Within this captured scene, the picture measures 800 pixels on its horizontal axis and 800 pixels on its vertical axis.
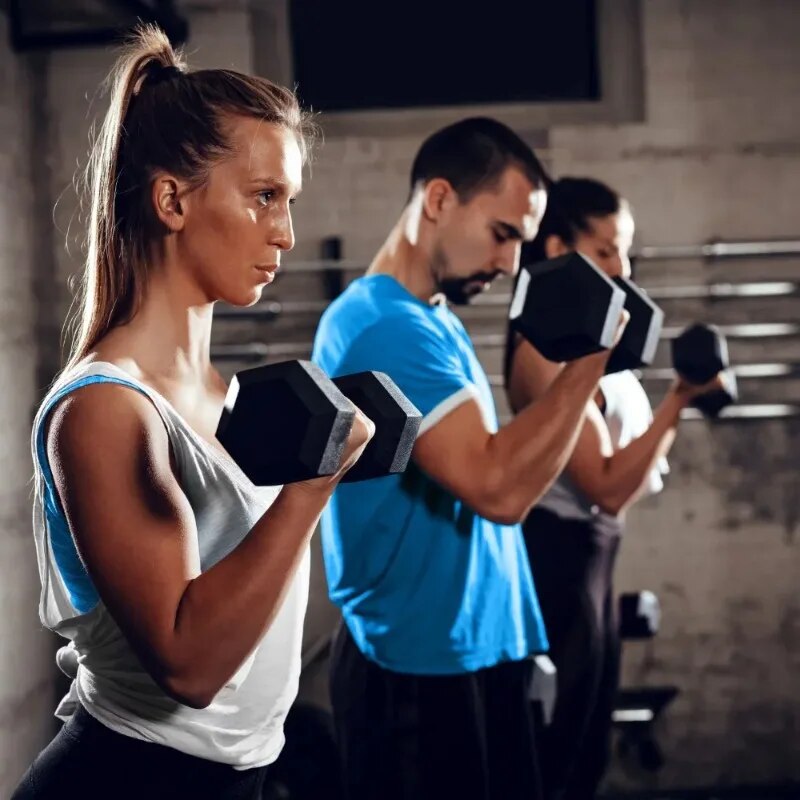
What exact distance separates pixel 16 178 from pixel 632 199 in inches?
73.5

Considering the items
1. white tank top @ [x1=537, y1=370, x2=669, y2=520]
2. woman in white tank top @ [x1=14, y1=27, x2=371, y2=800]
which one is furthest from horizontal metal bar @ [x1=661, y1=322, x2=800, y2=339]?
woman in white tank top @ [x1=14, y1=27, x2=371, y2=800]

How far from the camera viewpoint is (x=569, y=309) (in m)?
1.64

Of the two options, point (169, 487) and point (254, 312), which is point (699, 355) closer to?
point (254, 312)

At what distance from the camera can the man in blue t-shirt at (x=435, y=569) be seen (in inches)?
Answer: 64.2

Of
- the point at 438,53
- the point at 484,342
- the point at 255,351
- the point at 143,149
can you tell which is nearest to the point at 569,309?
the point at 143,149

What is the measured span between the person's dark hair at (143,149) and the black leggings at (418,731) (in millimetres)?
832

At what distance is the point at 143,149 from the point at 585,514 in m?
1.57

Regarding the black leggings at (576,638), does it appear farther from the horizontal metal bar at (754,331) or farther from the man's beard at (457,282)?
the horizontal metal bar at (754,331)

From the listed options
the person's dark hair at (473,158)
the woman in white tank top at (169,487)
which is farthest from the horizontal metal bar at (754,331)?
the woman in white tank top at (169,487)

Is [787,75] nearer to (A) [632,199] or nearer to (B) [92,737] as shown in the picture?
(A) [632,199]

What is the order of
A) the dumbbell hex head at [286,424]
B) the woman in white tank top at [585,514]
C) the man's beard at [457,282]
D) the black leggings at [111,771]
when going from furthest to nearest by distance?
the woman in white tank top at [585,514], the man's beard at [457,282], the black leggings at [111,771], the dumbbell hex head at [286,424]

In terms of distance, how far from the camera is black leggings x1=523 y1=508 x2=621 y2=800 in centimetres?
233

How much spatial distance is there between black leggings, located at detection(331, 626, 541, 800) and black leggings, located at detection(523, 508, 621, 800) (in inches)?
24.1

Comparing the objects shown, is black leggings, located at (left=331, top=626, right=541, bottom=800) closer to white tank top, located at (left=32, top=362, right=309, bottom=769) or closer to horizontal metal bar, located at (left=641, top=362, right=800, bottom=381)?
white tank top, located at (left=32, top=362, right=309, bottom=769)
